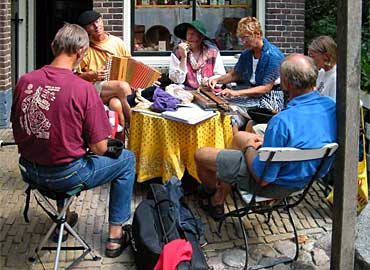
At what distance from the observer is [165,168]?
5.12 meters

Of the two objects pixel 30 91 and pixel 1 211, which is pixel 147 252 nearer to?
pixel 30 91

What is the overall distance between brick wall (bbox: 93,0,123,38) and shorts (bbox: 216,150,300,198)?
13.6 feet

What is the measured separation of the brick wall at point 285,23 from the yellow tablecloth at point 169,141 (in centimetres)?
335

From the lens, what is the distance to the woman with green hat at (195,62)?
19.9 feet

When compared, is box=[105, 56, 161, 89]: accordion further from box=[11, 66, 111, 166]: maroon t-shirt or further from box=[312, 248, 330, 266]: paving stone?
box=[312, 248, 330, 266]: paving stone

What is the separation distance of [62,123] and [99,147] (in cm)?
26

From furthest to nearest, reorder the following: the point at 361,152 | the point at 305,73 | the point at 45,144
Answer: the point at 361,152
the point at 305,73
the point at 45,144

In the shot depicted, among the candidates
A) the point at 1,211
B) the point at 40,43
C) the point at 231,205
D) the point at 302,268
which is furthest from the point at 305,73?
the point at 40,43

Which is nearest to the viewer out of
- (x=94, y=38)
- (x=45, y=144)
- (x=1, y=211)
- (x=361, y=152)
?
(x=45, y=144)

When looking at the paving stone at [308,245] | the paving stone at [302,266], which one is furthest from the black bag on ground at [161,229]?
the paving stone at [308,245]

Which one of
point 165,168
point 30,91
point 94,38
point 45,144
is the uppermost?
point 94,38

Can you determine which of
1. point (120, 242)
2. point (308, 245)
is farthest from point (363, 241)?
point (120, 242)

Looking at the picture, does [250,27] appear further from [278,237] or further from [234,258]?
[234,258]

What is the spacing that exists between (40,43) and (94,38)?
3486 millimetres
